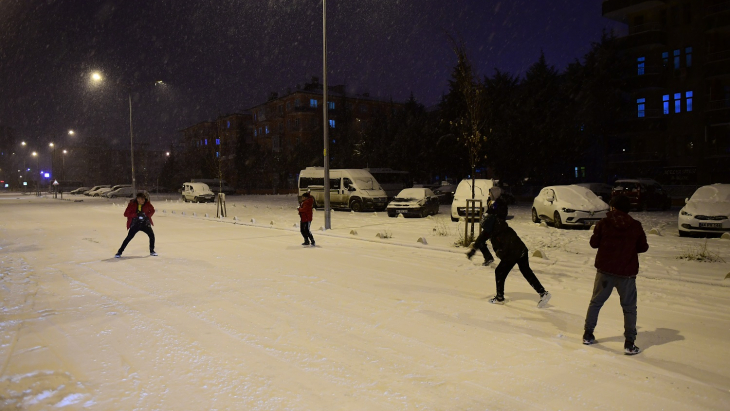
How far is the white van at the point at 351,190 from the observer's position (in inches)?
999

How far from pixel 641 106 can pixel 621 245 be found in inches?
1473

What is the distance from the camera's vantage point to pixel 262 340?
5027 mm

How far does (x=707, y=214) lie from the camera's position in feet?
44.0

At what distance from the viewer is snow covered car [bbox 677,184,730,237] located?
13.2m

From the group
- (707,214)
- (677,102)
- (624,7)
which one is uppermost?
(624,7)

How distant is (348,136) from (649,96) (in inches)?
1155

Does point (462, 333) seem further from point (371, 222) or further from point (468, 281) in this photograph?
point (371, 222)

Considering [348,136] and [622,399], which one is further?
[348,136]

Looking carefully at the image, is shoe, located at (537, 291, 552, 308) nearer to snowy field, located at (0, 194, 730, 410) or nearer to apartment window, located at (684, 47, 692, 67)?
snowy field, located at (0, 194, 730, 410)

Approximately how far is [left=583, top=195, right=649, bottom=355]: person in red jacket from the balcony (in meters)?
37.5

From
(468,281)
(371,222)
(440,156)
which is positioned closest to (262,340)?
(468,281)

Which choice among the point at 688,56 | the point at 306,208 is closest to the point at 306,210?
the point at 306,208

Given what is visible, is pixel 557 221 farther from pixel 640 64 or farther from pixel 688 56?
pixel 640 64

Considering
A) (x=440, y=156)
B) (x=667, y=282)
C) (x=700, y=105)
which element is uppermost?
(x=700, y=105)
